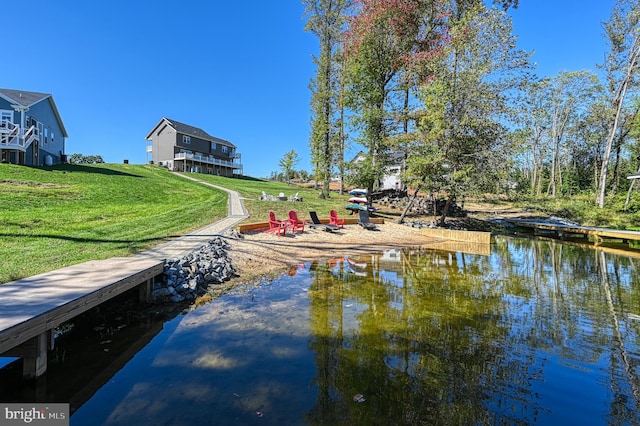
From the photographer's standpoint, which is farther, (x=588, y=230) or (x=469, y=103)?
(x=588, y=230)

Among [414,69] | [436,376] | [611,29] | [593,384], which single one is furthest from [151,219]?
[611,29]

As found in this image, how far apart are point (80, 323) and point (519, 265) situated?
42.0 feet

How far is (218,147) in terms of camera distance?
55.2 metres

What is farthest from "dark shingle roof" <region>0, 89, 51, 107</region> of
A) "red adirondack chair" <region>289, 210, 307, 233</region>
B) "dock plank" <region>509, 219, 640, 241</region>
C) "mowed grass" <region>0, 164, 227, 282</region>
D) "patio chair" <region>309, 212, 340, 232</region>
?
"dock plank" <region>509, 219, 640, 241</region>

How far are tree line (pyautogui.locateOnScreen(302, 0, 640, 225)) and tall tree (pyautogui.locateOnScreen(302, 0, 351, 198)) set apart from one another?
0.08 metres

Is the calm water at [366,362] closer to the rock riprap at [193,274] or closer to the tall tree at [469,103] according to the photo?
the rock riprap at [193,274]

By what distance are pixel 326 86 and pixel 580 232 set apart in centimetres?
2007

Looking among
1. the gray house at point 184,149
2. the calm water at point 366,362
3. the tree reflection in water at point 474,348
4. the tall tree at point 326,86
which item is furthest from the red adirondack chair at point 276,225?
the gray house at point 184,149

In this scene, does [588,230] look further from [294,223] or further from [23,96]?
[23,96]

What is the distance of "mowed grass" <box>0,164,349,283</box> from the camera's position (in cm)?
755

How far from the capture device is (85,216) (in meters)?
12.6

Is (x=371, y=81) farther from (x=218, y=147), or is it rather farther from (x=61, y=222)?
(x=218, y=147)

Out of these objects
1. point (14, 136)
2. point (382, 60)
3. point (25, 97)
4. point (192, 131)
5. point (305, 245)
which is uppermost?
point (192, 131)

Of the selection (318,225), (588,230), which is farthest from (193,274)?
(588,230)
